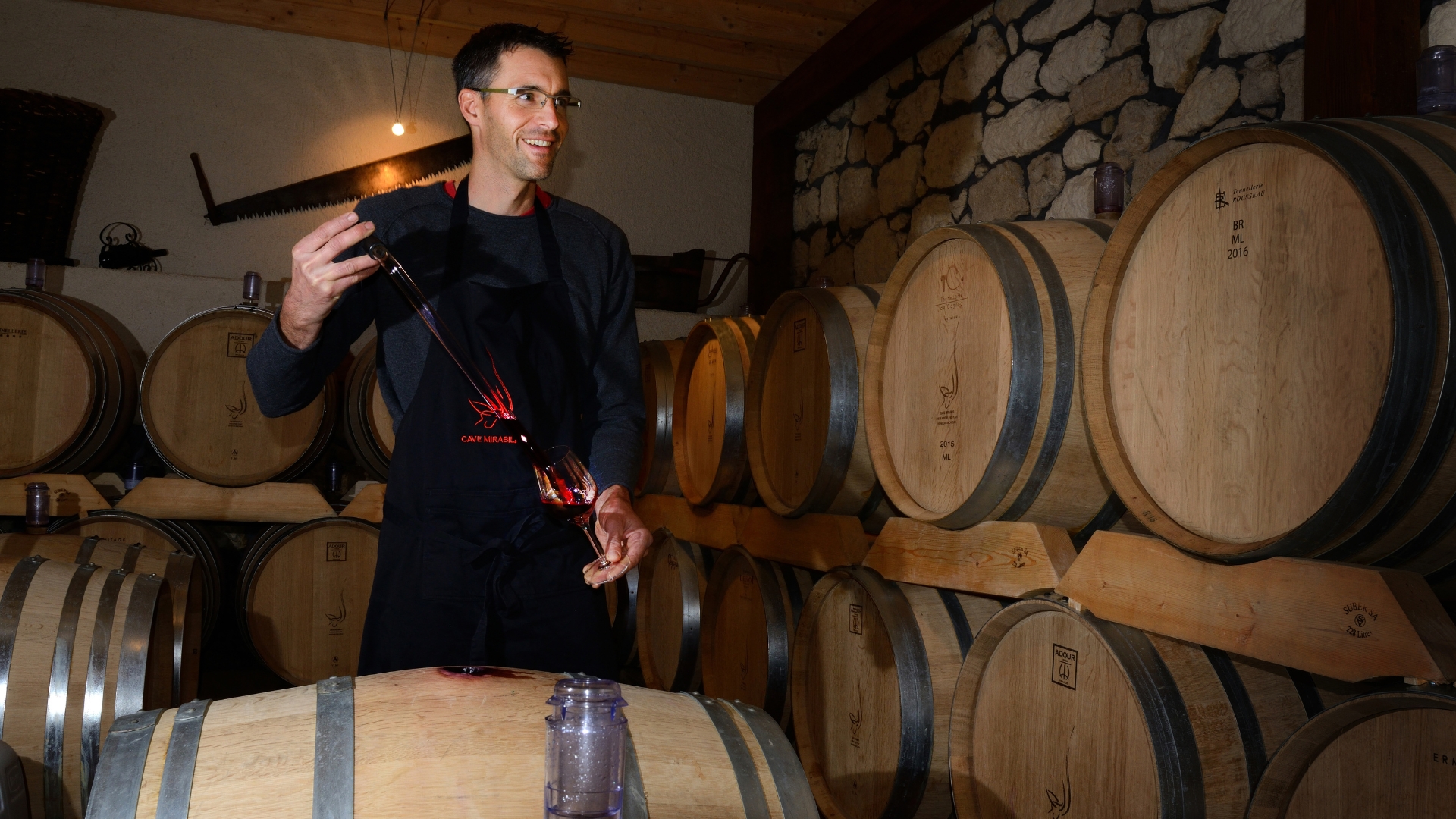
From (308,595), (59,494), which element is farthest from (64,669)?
(59,494)

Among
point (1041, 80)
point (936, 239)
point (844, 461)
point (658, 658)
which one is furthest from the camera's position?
point (658, 658)

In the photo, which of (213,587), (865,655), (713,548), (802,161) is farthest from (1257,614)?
(802,161)

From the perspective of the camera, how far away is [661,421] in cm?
421

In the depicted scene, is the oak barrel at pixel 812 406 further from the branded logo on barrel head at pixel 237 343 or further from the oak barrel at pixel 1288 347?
the branded logo on barrel head at pixel 237 343

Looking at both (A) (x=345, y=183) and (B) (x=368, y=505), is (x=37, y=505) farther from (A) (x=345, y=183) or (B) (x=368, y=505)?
(A) (x=345, y=183)

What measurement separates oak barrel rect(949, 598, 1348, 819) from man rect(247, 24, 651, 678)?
81cm

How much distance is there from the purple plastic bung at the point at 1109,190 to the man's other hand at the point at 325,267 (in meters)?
1.68

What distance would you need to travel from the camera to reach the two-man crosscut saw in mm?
5438

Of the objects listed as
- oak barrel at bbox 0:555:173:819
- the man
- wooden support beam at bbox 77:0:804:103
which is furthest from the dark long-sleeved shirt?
wooden support beam at bbox 77:0:804:103

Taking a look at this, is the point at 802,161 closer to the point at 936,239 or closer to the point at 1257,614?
the point at 936,239

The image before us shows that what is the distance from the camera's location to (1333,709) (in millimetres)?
1361

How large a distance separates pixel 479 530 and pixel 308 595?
9.39 ft

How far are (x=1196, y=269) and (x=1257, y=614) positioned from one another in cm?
56

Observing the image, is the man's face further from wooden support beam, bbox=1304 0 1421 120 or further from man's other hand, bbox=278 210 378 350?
wooden support beam, bbox=1304 0 1421 120
